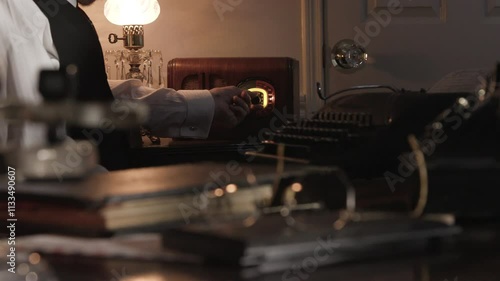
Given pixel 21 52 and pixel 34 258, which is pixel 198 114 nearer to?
pixel 21 52

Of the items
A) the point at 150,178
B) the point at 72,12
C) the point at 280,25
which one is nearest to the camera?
the point at 150,178

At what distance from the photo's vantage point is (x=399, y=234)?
2.39ft

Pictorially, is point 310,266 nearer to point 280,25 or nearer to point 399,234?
point 399,234

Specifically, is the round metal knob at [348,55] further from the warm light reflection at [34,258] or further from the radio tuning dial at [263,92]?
the warm light reflection at [34,258]

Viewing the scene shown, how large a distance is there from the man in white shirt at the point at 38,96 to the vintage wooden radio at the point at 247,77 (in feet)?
0.56

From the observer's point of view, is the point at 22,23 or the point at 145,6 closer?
the point at 22,23

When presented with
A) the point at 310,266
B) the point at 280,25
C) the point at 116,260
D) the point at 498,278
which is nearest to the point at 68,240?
the point at 116,260

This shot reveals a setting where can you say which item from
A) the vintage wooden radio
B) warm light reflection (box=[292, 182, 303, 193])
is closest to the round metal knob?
the vintage wooden radio

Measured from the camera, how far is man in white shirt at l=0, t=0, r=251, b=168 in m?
1.52

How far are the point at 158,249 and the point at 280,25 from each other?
2.23 m

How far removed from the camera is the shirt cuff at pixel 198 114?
7.02 feet

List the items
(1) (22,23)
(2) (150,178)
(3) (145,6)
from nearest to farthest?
(2) (150,178), (1) (22,23), (3) (145,6)

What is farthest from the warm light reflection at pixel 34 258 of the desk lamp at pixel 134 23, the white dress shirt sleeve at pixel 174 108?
the desk lamp at pixel 134 23

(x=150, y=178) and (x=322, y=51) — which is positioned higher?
(x=150, y=178)
